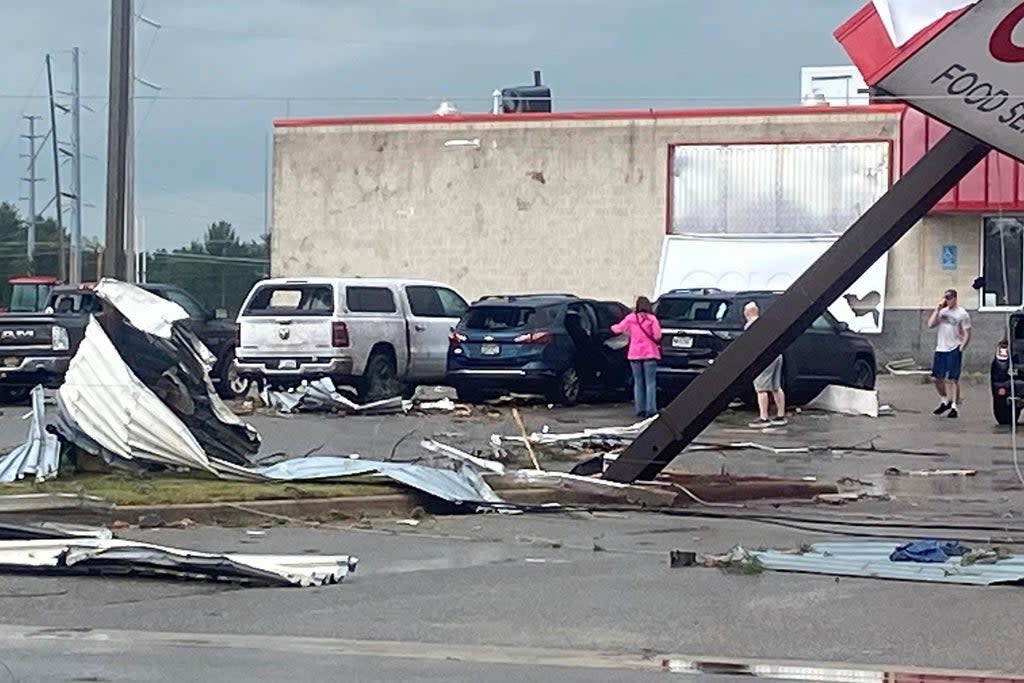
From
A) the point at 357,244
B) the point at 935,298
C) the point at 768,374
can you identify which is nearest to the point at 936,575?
the point at 768,374

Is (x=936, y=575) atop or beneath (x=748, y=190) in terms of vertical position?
beneath

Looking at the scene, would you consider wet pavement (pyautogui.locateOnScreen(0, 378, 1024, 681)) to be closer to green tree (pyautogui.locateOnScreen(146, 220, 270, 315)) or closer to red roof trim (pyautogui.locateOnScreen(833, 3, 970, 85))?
red roof trim (pyautogui.locateOnScreen(833, 3, 970, 85))

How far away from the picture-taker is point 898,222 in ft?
49.4

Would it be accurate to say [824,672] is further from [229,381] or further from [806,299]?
[229,381]

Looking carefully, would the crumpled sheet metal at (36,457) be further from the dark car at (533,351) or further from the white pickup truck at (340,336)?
the dark car at (533,351)

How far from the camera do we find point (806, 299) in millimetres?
15266

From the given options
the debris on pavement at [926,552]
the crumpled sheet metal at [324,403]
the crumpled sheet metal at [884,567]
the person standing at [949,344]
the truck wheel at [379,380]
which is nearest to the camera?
the crumpled sheet metal at [884,567]

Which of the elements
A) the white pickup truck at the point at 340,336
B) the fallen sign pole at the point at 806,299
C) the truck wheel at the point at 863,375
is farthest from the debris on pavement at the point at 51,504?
the truck wheel at the point at 863,375

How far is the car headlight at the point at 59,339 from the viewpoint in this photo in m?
26.8

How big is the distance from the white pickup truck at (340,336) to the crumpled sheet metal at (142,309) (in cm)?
1089

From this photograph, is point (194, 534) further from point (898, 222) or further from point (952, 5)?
point (952, 5)

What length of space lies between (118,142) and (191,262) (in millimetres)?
48883

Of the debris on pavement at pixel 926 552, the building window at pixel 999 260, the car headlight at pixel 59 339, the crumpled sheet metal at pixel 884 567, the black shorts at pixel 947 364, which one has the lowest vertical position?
the crumpled sheet metal at pixel 884 567

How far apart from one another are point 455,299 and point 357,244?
1026 cm
